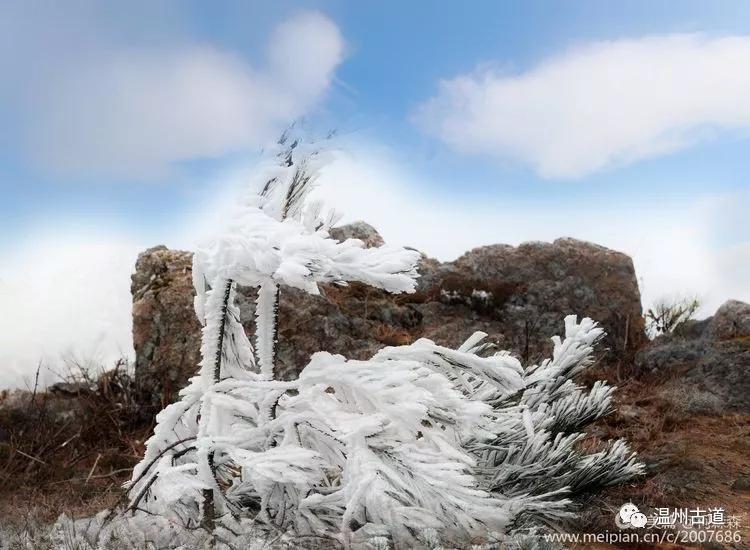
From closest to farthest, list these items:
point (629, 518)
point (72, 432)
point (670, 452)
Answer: point (629, 518)
point (670, 452)
point (72, 432)

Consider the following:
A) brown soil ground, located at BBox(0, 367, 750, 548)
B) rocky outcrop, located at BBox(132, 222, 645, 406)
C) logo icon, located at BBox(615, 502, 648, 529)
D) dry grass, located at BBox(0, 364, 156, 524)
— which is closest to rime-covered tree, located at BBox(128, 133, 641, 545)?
logo icon, located at BBox(615, 502, 648, 529)

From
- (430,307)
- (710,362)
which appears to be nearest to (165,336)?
(430,307)

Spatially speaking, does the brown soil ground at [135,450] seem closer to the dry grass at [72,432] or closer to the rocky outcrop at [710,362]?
the dry grass at [72,432]

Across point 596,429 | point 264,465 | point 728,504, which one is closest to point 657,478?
point 728,504

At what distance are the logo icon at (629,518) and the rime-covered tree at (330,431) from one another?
178mm

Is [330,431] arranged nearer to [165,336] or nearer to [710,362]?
[165,336]

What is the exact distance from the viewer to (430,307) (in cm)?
898

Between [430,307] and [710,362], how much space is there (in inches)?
129

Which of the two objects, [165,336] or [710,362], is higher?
[710,362]

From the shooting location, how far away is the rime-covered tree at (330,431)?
2887mm

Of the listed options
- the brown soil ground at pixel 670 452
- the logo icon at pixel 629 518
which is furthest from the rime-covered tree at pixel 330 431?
the brown soil ground at pixel 670 452

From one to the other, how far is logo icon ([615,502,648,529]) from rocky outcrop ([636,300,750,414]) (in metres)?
3.84

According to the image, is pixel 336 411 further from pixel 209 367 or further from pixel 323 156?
pixel 323 156

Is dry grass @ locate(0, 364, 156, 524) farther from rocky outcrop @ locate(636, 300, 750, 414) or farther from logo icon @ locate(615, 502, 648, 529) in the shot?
rocky outcrop @ locate(636, 300, 750, 414)
